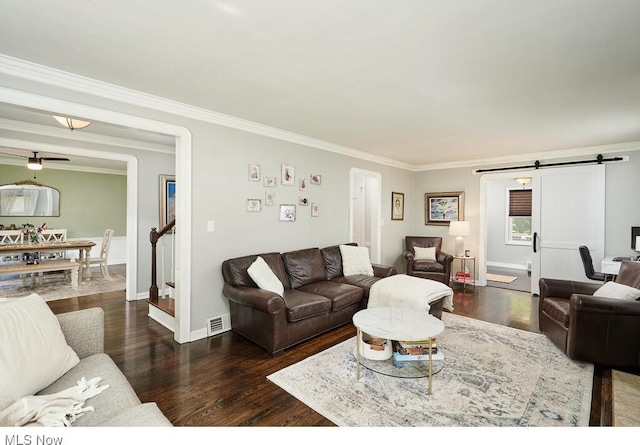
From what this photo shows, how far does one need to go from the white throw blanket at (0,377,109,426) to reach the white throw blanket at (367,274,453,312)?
8.88ft

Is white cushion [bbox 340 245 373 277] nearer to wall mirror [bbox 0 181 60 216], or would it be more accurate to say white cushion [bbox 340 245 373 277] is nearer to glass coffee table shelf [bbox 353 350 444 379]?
glass coffee table shelf [bbox 353 350 444 379]

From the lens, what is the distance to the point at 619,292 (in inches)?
109

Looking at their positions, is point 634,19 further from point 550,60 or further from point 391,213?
point 391,213

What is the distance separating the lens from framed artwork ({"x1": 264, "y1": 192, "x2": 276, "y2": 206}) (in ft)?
12.8

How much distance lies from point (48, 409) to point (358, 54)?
2502mm

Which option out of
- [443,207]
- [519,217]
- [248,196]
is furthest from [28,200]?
[519,217]

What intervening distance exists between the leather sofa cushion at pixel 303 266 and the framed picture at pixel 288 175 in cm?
96

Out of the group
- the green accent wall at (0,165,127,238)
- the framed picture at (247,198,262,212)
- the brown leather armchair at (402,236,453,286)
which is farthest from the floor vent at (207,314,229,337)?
the green accent wall at (0,165,127,238)

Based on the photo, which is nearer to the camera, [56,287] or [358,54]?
[358,54]

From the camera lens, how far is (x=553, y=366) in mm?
2646

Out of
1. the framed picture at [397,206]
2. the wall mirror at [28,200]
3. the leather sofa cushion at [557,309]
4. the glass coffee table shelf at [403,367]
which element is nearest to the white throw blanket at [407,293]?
the glass coffee table shelf at [403,367]

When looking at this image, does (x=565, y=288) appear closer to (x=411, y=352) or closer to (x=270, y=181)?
(x=411, y=352)
